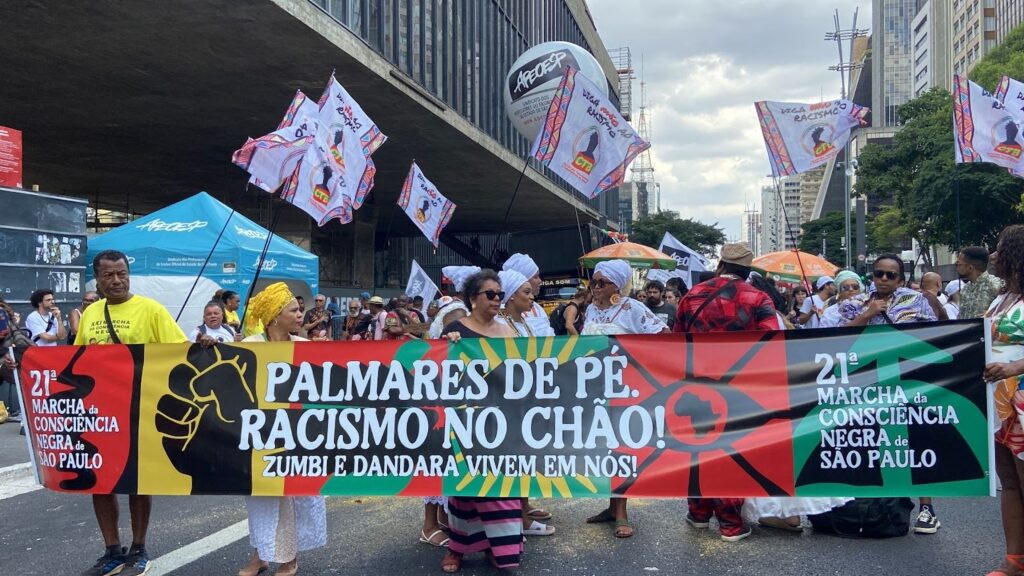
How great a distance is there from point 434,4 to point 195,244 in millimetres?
13374

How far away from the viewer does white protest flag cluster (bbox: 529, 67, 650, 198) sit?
375 inches

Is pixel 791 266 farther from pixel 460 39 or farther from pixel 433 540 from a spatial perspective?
pixel 460 39

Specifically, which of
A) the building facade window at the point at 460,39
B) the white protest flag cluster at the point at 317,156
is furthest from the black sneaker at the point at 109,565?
the building facade window at the point at 460,39

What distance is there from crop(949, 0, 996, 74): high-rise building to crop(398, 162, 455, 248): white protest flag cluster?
63082 mm

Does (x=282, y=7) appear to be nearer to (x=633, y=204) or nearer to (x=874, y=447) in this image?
(x=874, y=447)

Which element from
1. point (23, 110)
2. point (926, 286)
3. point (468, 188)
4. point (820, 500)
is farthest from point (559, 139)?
point (468, 188)

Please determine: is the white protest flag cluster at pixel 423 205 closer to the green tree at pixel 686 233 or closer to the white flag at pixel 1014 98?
the white flag at pixel 1014 98

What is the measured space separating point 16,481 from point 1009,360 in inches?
295

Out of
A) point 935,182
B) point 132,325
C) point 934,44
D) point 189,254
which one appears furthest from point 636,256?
point 934,44

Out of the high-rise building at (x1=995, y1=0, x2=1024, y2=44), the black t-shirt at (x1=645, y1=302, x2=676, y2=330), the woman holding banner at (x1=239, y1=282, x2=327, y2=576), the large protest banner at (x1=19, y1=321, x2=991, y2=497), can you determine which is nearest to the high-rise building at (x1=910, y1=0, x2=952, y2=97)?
the high-rise building at (x1=995, y1=0, x2=1024, y2=44)

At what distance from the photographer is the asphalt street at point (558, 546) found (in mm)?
4672

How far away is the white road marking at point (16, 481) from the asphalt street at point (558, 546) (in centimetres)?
65

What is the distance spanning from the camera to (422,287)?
43.3 ft

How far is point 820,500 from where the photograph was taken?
17.1 feet
